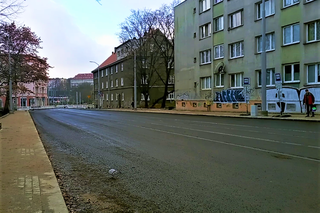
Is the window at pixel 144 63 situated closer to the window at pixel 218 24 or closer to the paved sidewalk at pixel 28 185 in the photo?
the window at pixel 218 24

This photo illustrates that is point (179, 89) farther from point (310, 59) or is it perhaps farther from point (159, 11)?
point (310, 59)

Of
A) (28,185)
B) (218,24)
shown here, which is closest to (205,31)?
(218,24)

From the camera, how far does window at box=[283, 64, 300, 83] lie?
22.9 m

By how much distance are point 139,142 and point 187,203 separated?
599cm

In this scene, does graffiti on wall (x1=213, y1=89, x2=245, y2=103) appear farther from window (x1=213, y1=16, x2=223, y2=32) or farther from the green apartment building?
window (x1=213, y1=16, x2=223, y2=32)

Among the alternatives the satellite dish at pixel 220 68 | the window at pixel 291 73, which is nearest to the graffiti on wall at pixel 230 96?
the satellite dish at pixel 220 68

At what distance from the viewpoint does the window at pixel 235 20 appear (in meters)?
28.8

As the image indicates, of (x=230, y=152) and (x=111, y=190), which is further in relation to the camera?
(x=230, y=152)

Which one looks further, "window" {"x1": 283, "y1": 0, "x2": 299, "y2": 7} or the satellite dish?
the satellite dish

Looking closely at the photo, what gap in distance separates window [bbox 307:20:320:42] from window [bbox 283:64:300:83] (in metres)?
2.20

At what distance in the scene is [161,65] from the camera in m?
50.3

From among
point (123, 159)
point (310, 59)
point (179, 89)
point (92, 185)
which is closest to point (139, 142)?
point (123, 159)

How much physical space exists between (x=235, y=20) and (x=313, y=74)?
1042 cm

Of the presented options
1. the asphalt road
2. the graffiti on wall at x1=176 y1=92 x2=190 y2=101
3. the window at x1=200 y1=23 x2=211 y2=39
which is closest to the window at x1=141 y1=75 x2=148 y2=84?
the graffiti on wall at x1=176 y1=92 x2=190 y2=101
